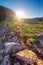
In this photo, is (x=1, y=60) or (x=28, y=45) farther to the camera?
(x=28, y=45)

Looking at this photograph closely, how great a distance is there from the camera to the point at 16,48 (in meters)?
11.5

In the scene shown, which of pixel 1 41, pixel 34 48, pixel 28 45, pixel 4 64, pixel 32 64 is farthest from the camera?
pixel 1 41

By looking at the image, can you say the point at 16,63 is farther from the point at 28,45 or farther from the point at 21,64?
the point at 28,45

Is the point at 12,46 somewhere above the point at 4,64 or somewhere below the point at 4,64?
above

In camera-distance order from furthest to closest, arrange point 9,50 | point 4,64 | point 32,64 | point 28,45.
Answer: point 28,45, point 9,50, point 4,64, point 32,64

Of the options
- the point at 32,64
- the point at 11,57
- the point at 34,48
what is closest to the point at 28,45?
the point at 34,48

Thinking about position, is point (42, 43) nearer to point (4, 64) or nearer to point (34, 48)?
point (34, 48)

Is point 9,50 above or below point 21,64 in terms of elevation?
above

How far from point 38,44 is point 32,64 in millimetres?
3993

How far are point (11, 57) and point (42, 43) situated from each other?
13.9 ft

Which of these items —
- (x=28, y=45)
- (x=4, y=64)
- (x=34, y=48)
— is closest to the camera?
(x=4, y=64)

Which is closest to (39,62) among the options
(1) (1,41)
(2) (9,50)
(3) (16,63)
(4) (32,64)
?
(4) (32,64)

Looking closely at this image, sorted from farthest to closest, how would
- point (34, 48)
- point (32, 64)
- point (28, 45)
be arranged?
point (28, 45) → point (34, 48) → point (32, 64)

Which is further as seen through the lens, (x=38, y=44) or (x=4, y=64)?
(x=38, y=44)
